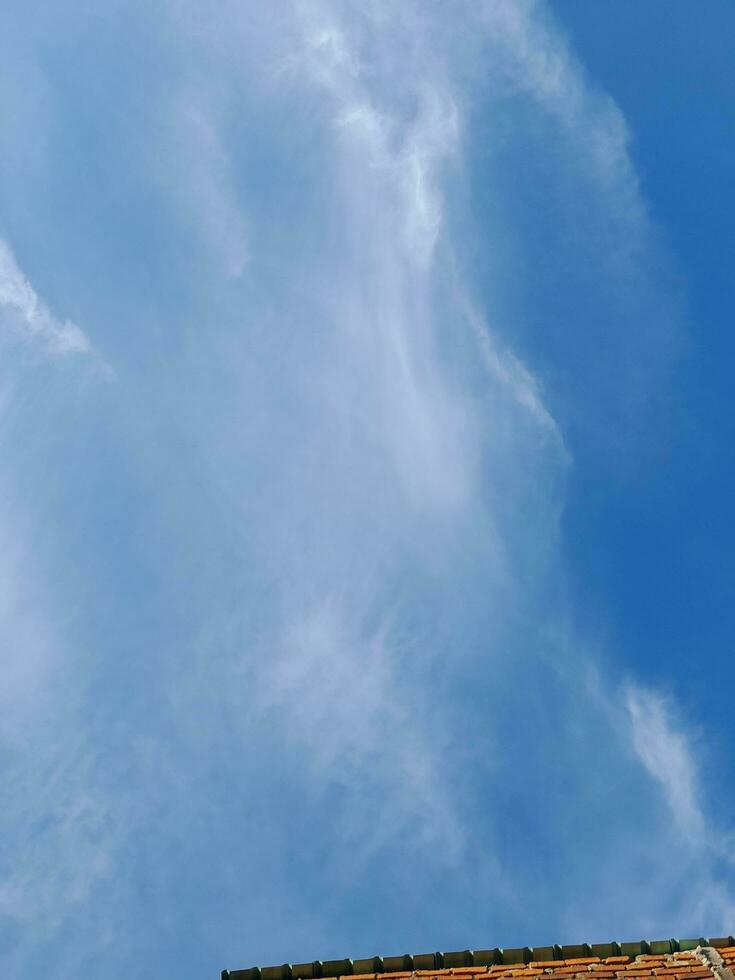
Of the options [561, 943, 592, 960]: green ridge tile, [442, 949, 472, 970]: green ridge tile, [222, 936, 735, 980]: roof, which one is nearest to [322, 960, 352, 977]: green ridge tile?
[222, 936, 735, 980]: roof

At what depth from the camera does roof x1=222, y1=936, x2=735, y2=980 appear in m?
17.0

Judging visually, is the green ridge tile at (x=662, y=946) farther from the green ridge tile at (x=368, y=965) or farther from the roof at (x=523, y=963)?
the green ridge tile at (x=368, y=965)

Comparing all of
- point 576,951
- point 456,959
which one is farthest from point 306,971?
point 576,951

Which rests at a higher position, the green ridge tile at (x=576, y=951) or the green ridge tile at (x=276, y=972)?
the green ridge tile at (x=576, y=951)

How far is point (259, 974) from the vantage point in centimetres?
1755

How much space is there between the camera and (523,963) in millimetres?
17641

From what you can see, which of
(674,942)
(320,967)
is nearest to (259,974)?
(320,967)

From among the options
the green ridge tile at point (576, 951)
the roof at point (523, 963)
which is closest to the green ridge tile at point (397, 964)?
the roof at point (523, 963)

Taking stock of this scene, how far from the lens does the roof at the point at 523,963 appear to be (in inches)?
671

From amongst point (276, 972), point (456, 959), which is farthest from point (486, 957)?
point (276, 972)

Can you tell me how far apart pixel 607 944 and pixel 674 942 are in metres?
1.23

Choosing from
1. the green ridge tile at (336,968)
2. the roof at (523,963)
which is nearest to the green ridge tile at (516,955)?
the roof at (523,963)

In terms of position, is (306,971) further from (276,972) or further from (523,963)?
(523,963)

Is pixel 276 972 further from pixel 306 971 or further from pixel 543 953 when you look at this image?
pixel 543 953
